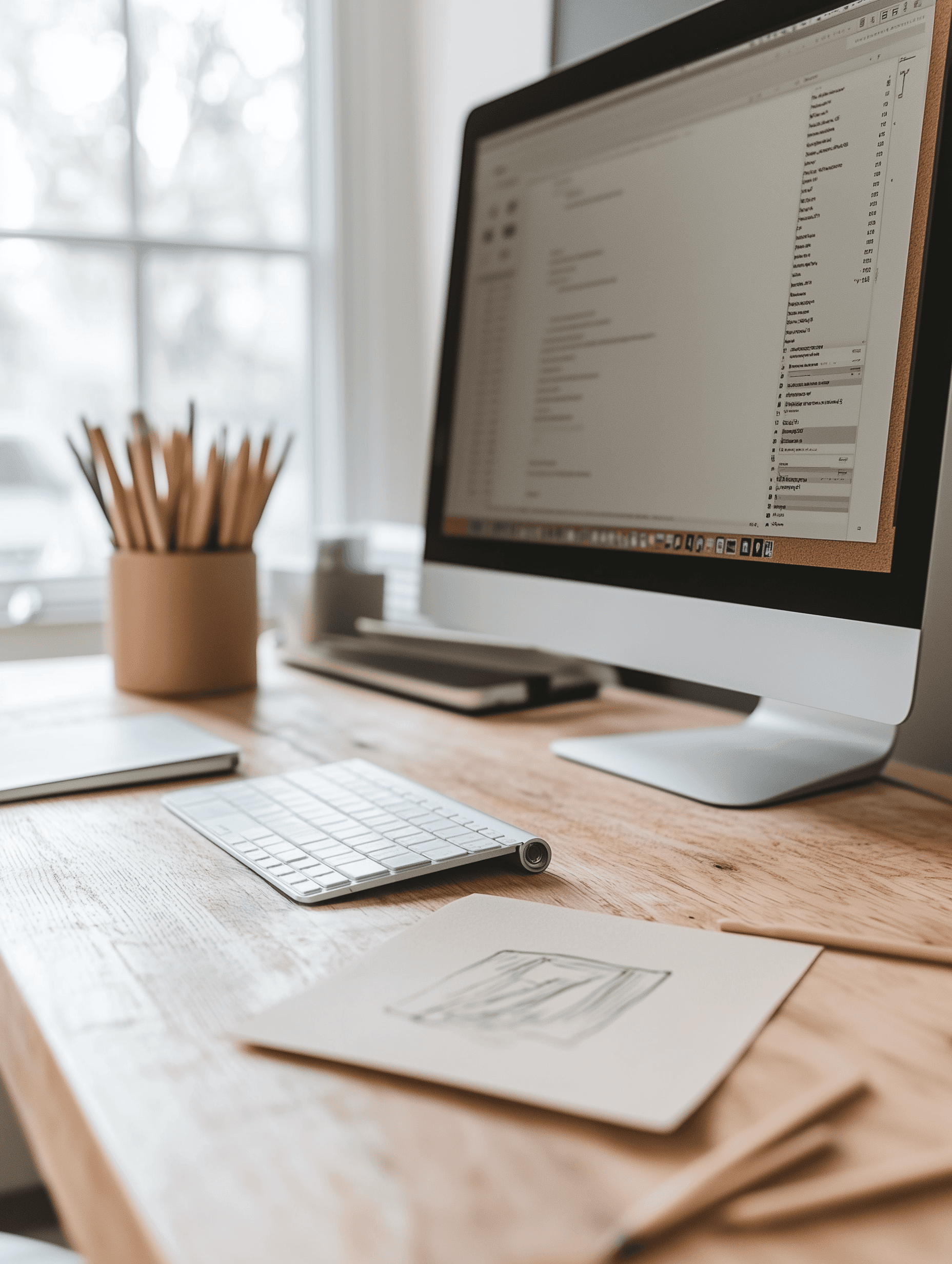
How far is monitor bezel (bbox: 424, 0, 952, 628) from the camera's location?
57cm

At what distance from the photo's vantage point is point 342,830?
1.89ft

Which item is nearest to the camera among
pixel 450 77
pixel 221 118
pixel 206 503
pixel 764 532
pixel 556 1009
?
pixel 556 1009

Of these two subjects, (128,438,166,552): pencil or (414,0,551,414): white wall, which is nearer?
(128,438,166,552): pencil

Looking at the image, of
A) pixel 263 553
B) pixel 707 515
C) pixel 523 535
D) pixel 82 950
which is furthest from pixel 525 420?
pixel 263 553

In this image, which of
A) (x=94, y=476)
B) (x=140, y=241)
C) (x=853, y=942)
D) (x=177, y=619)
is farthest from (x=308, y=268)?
(x=853, y=942)

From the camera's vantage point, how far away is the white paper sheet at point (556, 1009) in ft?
1.08

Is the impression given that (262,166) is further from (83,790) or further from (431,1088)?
(431,1088)

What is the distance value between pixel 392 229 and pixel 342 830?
5.25 feet

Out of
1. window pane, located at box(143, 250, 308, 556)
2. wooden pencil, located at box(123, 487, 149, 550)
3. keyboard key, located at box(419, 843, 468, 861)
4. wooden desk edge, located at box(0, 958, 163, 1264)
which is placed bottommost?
wooden desk edge, located at box(0, 958, 163, 1264)

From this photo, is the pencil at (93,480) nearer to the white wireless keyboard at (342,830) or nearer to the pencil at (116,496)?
the pencil at (116,496)

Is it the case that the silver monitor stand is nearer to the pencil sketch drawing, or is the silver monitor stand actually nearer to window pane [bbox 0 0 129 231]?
the pencil sketch drawing

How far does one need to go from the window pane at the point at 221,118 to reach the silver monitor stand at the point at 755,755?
1.49 m

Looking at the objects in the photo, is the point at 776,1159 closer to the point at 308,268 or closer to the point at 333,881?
the point at 333,881

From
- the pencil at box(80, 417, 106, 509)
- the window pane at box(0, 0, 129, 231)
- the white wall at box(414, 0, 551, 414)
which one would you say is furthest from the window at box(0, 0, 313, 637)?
the pencil at box(80, 417, 106, 509)
